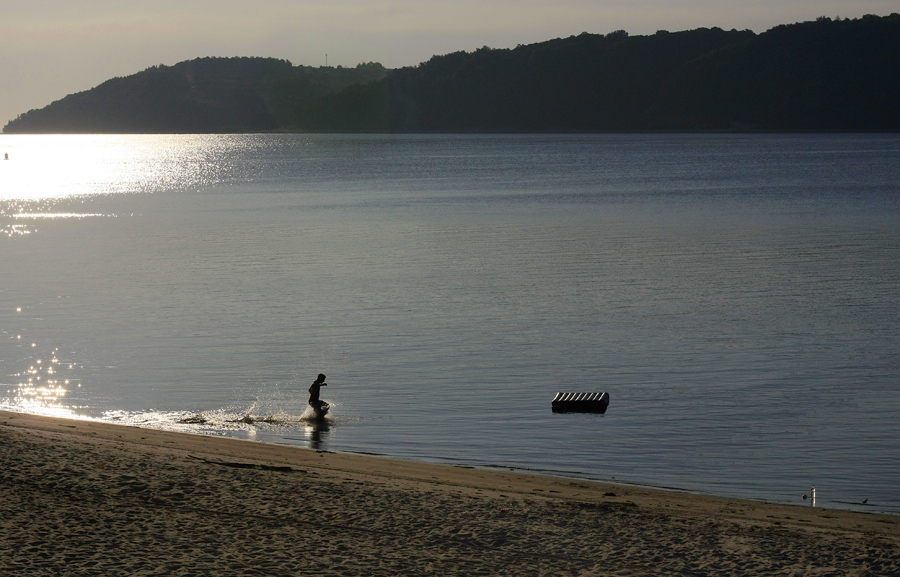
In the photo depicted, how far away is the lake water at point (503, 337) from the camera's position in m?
19.1

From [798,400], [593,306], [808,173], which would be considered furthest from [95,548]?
[808,173]

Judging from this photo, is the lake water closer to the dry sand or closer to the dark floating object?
the dark floating object

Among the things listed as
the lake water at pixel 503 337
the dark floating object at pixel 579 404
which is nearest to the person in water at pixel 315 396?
the lake water at pixel 503 337

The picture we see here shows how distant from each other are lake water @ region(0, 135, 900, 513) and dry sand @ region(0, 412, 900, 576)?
2932 millimetres

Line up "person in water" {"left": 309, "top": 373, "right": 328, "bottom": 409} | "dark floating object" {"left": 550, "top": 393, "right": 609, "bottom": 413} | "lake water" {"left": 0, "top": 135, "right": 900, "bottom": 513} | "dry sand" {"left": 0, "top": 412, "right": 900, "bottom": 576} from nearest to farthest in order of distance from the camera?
1. "dry sand" {"left": 0, "top": 412, "right": 900, "bottom": 576}
2. "lake water" {"left": 0, "top": 135, "right": 900, "bottom": 513}
3. "person in water" {"left": 309, "top": 373, "right": 328, "bottom": 409}
4. "dark floating object" {"left": 550, "top": 393, "right": 609, "bottom": 413}

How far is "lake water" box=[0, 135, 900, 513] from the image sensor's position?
19078mm

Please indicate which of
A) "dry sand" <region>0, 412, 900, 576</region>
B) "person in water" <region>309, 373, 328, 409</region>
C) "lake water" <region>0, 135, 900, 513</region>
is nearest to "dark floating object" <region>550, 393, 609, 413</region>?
"lake water" <region>0, 135, 900, 513</region>

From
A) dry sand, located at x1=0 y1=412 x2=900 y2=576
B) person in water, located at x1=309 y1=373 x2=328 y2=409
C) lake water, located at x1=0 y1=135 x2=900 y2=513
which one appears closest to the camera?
dry sand, located at x1=0 y1=412 x2=900 y2=576

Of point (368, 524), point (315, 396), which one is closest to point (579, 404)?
point (315, 396)

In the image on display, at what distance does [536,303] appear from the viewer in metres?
34.7

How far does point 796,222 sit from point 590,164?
3594 inches

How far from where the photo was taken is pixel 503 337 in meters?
28.9

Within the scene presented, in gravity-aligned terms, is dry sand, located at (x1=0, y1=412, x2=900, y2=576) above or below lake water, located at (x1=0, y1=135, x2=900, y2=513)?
below

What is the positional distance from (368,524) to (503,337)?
16.6m
